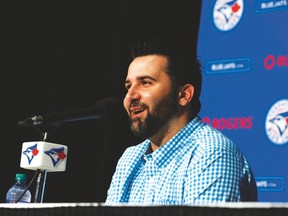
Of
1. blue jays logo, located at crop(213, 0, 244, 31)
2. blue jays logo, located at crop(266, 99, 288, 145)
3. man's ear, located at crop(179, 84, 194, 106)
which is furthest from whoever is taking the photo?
blue jays logo, located at crop(213, 0, 244, 31)

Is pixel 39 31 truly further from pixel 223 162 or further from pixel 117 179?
pixel 223 162

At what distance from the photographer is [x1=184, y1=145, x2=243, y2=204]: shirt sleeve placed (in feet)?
5.22

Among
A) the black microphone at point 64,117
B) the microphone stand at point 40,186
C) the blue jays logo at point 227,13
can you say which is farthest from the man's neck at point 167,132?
the blue jays logo at point 227,13

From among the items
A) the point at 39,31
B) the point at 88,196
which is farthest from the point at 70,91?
the point at 88,196

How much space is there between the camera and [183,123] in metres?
2.06

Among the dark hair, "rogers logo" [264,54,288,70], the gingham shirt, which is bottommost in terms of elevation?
the gingham shirt

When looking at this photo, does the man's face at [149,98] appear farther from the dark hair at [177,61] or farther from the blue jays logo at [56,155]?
the blue jays logo at [56,155]

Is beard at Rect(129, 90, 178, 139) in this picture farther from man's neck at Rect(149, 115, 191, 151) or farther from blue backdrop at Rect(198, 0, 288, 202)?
blue backdrop at Rect(198, 0, 288, 202)

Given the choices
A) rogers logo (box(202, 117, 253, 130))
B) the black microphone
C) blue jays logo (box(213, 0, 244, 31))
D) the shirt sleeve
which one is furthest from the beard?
blue jays logo (box(213, 0, 244, 31))

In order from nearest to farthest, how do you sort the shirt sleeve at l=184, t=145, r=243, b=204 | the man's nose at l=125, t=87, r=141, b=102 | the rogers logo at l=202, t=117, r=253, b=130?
the shirt sleeve at l=184, t=145, r=243, b=204 → the man's nose at l=125, t=87, r=141, b=102 → the rogers logo at l=202, t=117, r=253, b=130

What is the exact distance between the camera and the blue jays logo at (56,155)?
1877mm

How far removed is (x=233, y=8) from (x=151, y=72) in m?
0.88

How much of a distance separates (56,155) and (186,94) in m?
0.54

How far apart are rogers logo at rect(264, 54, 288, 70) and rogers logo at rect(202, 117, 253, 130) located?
254 mm
